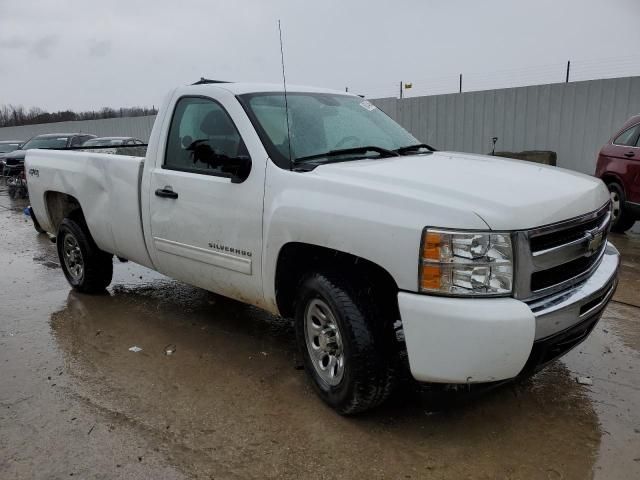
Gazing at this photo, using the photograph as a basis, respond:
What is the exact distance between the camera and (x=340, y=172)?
3084 millimetres

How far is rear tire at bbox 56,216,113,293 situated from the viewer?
539 centimetres

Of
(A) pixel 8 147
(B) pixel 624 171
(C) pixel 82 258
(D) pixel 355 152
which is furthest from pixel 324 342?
(A) pixel 8 147

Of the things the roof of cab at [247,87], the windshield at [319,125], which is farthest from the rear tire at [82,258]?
the windshield at [319,125]

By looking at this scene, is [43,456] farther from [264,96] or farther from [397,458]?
[264,96]

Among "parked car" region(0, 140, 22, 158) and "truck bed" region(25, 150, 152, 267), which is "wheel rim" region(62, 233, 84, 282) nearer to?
"truck bed" region(25, 150, 152, 267)

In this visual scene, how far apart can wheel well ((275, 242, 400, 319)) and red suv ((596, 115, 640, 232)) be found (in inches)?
238

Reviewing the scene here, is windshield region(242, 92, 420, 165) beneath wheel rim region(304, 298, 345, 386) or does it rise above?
above

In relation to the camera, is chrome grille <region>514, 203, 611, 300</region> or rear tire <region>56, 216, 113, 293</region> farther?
rear tire <region>56, 216, 113, 293</region>

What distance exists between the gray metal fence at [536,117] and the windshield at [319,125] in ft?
27.8

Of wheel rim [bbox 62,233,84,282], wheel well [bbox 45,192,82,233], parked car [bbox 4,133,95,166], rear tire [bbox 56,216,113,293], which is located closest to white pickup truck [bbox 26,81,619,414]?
rear tire [bbox 56,216,113,293]

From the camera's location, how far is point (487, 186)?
2.77m

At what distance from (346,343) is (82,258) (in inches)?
141

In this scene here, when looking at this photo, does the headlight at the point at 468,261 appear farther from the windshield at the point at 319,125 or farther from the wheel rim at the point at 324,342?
the windshield at the point at 319,125

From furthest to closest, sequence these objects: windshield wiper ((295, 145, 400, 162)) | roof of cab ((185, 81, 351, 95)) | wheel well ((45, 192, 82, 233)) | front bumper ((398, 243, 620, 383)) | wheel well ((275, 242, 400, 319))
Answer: wheel well ((45, 192, 82, 233)) < roof of cab ((185, 81, 351, 95)) < windshield wiper ((295, 145, 400, 162)) < wheel well ((275, 242, 400, 319)) < front bumper ((398, 243, 620, 383))
